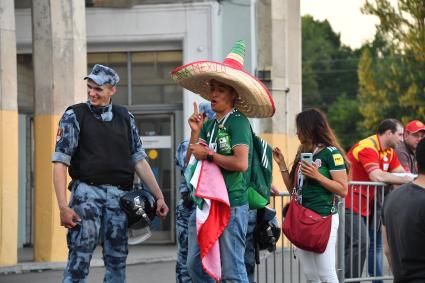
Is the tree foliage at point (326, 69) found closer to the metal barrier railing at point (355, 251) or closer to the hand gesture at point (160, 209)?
the metal barrier railing at point (355, 251)

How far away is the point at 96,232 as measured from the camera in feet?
26.7

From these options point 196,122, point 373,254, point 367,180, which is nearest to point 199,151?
point 196,122

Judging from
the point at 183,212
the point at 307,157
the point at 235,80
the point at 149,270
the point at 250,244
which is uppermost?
the point at 235,80

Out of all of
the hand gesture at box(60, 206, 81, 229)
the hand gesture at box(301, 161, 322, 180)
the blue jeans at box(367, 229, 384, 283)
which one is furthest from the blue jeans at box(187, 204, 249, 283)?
the blue jeans at box(367, 229, 384, 283)

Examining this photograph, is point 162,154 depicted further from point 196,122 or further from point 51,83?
point 196,122

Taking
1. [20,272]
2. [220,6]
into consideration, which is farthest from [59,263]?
[220,6]

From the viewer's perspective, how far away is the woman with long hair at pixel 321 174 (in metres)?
9.12

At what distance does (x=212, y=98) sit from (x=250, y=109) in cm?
34

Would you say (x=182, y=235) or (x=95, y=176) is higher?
(x=95, y=176)

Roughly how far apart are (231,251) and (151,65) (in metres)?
11.5

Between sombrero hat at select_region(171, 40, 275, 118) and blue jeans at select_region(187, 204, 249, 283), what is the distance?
0.77 meters

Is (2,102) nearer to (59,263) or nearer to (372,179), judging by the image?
(59,263)

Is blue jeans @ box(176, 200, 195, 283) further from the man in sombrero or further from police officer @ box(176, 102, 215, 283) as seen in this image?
the man in sombrero

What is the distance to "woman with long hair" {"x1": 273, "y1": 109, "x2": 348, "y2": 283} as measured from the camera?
9.12 meters
